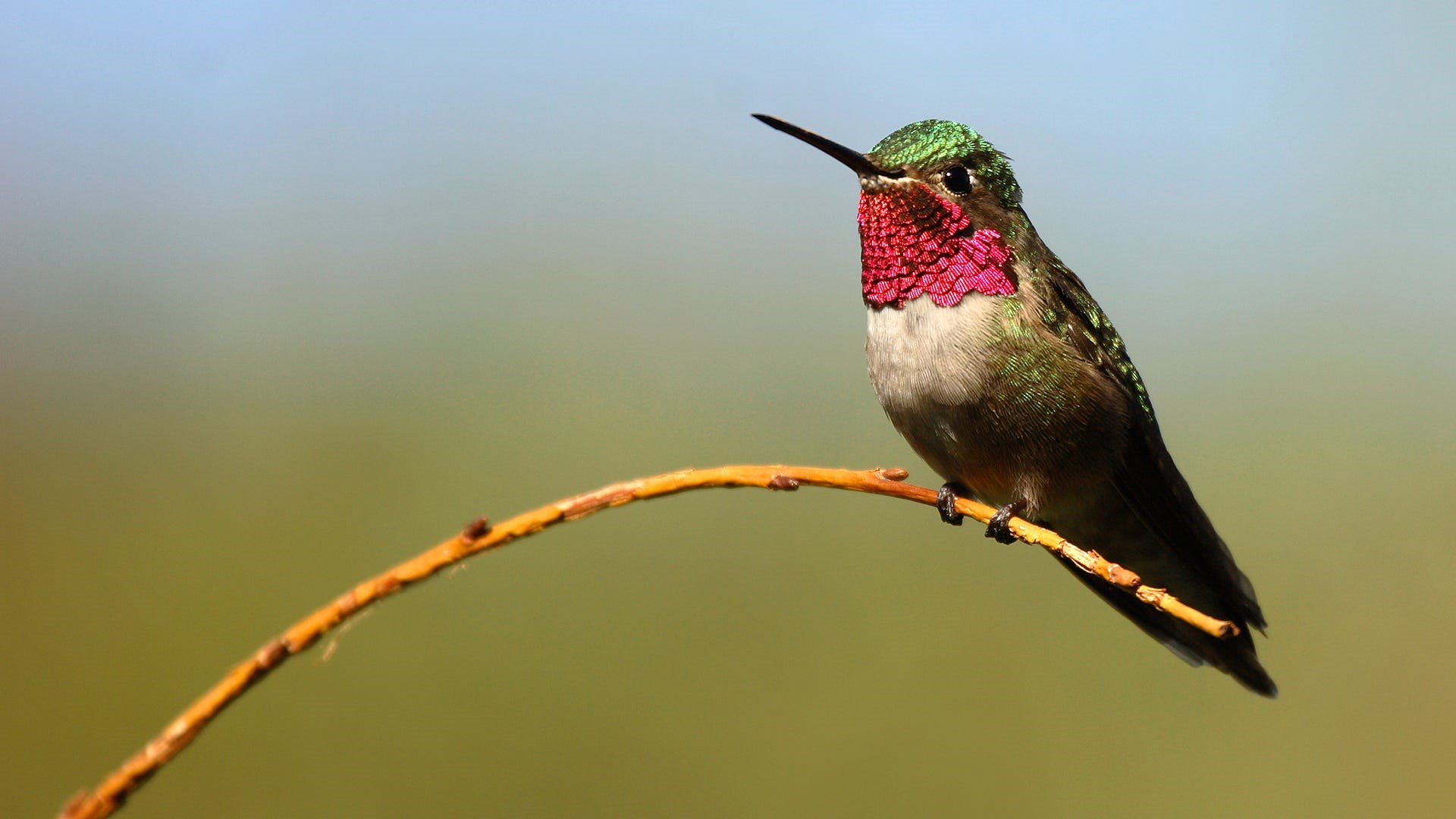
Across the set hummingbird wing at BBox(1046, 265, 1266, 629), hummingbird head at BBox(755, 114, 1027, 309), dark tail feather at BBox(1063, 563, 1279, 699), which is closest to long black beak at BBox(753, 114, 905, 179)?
hummingbird head at BBox(755, 114, 1027, 309)

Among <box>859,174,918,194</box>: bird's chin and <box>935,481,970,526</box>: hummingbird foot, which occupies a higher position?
<box>859,174,918,194</box>: bird's chin

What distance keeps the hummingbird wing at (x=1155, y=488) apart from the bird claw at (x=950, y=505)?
0.40m

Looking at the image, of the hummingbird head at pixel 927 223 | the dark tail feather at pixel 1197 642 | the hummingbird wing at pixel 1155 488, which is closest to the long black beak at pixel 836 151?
the hummingbird head at pixel 927 223

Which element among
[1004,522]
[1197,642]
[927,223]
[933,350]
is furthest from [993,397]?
[1197,642]

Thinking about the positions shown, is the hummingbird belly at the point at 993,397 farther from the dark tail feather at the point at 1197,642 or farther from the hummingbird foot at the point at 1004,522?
the dark tail feather at the point at 1197,642

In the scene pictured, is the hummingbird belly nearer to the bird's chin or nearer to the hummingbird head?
the hummingbird head

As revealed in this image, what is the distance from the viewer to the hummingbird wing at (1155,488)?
2.79 m

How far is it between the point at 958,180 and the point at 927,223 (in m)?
0.17

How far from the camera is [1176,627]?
9.61 ft

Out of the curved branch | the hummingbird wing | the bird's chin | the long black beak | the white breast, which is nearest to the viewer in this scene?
the curved branch

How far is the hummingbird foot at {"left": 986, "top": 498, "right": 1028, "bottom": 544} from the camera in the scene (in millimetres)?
2555

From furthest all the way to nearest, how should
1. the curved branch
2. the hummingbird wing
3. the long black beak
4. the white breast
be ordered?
1. the hummingbird wing
2. the white breast
3. the long black beak
4. the curved branch

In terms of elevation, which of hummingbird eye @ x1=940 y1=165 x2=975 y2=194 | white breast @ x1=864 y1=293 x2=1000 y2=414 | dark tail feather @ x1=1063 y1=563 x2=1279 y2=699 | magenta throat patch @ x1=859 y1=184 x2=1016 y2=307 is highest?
hummingbird eye @ x1=940 y1=165 x2=975 y2=194

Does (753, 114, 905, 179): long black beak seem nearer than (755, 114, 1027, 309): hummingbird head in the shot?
Yes
